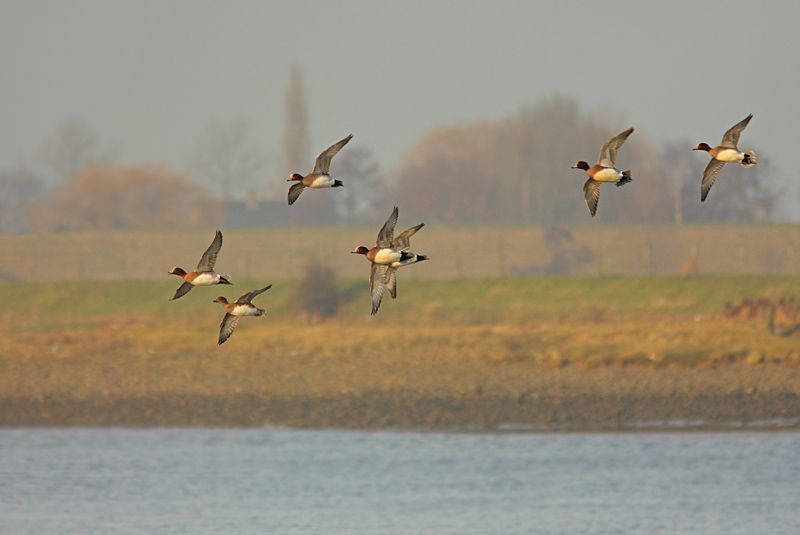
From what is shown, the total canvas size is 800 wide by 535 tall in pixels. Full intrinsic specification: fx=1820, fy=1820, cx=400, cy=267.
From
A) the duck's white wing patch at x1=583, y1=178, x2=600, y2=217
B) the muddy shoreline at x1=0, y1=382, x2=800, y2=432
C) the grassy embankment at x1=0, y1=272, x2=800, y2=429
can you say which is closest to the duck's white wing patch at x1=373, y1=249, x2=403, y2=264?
the duck's white wing patch at x1=583, y1=178, x2=600, y2=217

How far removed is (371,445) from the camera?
1897 inches

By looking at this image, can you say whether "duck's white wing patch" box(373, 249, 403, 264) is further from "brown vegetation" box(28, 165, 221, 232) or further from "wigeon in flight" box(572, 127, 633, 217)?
"brown vegetation" box(28, 165, 221, 232)

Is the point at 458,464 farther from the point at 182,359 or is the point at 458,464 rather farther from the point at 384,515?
the point at 182,359

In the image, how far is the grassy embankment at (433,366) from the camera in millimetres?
50969

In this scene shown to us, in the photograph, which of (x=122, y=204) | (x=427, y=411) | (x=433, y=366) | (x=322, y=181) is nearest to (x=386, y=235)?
(x=322, y=181)

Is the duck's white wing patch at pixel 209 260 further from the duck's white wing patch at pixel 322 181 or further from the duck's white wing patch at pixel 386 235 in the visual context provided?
the duck's white wing patch at pixel 386 235

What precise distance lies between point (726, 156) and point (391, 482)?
2666cm

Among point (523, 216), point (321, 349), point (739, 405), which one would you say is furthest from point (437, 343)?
point (523, 216)

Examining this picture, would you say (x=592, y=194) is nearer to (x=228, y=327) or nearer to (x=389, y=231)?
(x=389, y=231)

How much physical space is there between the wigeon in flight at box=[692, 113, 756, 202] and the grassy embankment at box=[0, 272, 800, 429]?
104 feet

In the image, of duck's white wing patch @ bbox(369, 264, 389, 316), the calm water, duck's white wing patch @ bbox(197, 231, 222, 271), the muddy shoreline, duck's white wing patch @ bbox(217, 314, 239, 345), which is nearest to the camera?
duck's white wing patch @ bbox(197, 231, 222, 271)

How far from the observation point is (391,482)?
43750 millimetres

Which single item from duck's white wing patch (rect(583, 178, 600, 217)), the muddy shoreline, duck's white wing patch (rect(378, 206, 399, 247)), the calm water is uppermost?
duck's white wing patch (rect(583, 178, 600, 217))

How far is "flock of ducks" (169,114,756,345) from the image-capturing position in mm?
17375
